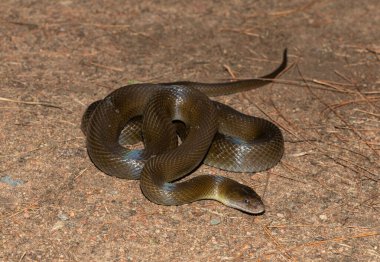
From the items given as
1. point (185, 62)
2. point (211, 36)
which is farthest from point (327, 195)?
point (211, 36)

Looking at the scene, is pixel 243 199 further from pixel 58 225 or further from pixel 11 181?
pixel 11 181

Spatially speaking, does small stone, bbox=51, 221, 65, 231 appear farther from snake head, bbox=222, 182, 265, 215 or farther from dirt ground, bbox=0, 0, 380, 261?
snake head, bbox=222, 182, 265, 215

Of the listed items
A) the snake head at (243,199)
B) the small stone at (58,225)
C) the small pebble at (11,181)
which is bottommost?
the small stone at (58,225)

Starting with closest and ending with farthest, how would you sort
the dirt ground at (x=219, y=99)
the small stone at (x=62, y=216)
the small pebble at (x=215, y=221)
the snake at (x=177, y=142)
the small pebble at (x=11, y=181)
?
the dirt ground at (x=219, y=99) → the small stone at (x=62, y=216) → the small pebble at (x=215, y=221) → the snake at (x=177, y=142) → the small pebble at (x=11, y=181)

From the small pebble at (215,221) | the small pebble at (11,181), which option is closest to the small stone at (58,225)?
the small pebble at (11,181)

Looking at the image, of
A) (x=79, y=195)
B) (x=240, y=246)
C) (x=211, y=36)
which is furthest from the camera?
(x=211, y=36)

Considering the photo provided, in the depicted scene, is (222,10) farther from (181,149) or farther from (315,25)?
(181,149)

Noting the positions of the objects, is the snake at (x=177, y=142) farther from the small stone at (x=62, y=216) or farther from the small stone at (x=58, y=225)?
the small stone at (x=58, y=225)
